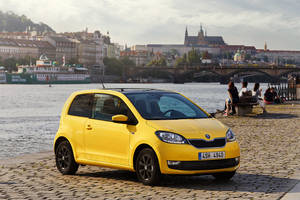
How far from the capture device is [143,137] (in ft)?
27.7

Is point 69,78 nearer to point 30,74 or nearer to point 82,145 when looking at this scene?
point 30,74

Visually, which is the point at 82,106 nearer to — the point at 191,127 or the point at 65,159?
the point at 65,159

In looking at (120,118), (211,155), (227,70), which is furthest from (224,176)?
(227,70)

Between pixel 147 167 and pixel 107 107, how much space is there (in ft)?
4.20

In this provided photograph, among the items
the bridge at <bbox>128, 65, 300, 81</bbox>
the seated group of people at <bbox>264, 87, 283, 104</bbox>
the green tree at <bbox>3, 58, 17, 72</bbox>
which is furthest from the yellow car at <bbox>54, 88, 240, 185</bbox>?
the green tree at <bbox>3, 58, 17, 72</bbox>

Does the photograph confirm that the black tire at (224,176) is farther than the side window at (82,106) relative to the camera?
No

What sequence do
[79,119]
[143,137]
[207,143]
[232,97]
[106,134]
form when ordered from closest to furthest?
1. [207,143]
2. [143,137]
3. [106,134]
4. [79,119]
5. [232,97]

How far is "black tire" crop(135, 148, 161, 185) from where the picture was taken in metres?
8.30

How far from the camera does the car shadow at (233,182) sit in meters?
8.30

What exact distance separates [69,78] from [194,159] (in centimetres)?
16126

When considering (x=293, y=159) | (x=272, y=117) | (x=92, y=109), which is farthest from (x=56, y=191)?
(x=272, y=117)

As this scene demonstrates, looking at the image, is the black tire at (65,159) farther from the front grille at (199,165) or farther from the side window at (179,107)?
the front grille at (199,165)

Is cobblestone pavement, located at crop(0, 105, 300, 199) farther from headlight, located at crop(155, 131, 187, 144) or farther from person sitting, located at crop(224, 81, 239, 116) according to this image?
person sitting, located at crop(224, 81, 239, 116)

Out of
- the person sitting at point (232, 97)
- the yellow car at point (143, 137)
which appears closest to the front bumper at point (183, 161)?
the yellow car at point (143, 137)
